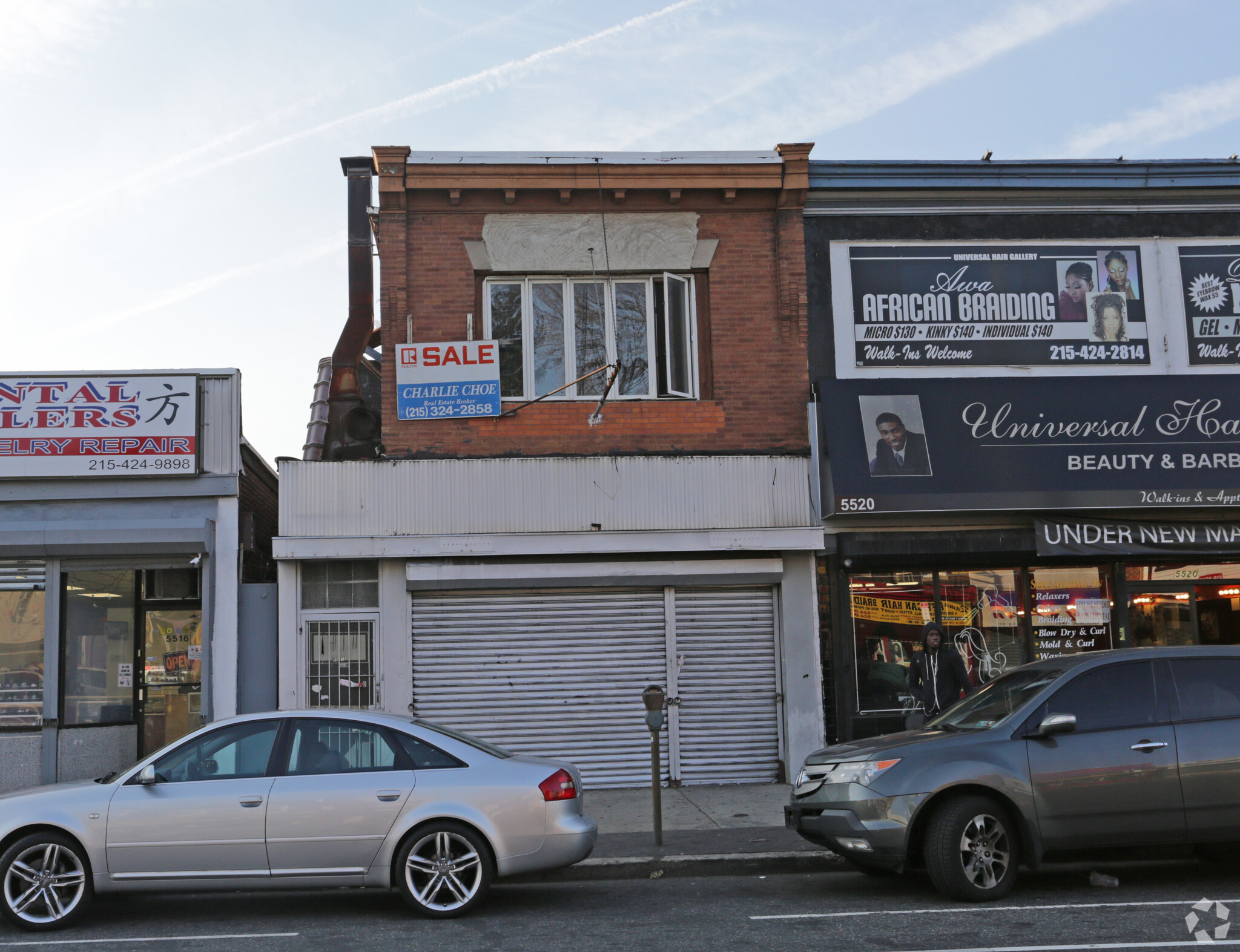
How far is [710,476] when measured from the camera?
13.5 m

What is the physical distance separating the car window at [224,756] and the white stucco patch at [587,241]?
24.3ft

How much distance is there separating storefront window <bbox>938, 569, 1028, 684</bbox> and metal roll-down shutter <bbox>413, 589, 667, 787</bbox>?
352cm

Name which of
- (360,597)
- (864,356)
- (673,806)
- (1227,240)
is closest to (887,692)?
(673,806)

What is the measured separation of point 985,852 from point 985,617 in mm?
6456

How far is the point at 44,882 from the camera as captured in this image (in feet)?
24.7

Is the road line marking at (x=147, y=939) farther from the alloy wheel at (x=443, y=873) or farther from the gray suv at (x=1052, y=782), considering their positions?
the gray suv at (x=1052, y=782)

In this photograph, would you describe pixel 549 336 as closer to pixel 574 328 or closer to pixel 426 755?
pixel 574 328

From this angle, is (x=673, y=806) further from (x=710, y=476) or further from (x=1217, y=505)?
(x=1217, y=505)

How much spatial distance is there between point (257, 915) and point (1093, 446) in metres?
10.4

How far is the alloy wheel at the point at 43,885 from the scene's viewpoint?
7.52 m

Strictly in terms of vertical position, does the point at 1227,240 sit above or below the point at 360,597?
above

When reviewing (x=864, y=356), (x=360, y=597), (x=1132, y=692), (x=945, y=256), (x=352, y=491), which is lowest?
(x=1132, y=692)

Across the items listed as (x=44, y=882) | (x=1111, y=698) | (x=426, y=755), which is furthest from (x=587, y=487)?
(x=44, y=882)

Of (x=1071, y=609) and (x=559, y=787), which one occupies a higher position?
(x=1071, y=609)
